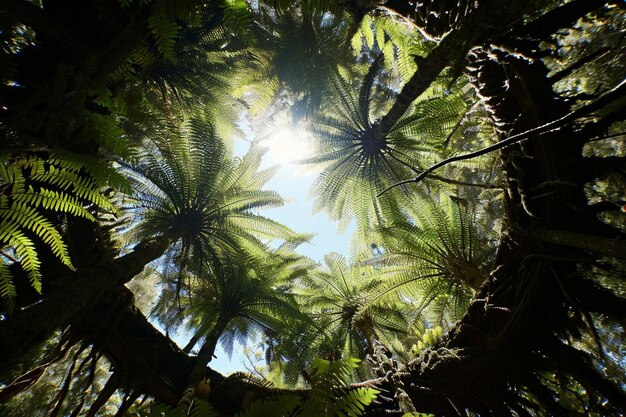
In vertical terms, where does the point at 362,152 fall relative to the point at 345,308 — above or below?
above

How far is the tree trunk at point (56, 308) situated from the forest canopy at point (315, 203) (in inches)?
0.4

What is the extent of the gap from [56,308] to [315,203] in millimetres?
4528

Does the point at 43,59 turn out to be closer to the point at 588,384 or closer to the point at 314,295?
the point at 588,384

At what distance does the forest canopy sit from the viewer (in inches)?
64.4

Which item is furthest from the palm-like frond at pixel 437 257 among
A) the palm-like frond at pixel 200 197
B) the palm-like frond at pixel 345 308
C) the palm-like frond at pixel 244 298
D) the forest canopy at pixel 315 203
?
the palm-like frond at pixel 200 197

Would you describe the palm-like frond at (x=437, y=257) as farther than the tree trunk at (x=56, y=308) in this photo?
Yes

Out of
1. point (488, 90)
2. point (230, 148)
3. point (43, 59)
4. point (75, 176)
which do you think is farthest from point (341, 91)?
point (75, 176)

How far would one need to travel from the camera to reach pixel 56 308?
1689 millimetres

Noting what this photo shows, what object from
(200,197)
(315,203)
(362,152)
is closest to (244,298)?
(200,197)

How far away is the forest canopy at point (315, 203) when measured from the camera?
64.4 inches

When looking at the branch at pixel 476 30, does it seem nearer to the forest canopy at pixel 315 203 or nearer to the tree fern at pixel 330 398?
the forest canopy at pixel 315 203

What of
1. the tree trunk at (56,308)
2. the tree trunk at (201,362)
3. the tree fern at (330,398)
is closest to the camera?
the tree fern at (330,398)

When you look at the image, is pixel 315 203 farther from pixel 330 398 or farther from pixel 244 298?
pixel 330 398

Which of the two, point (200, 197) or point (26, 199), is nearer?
point (26, 199)
